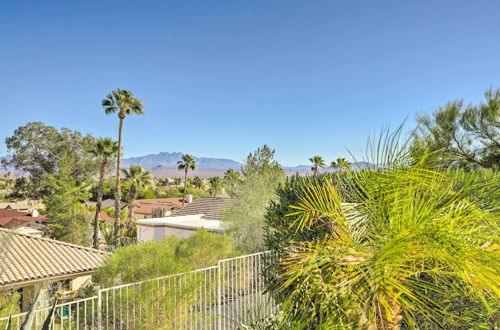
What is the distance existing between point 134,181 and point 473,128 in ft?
92.8

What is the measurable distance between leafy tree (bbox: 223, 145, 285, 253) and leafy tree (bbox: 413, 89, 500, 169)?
23.3ft

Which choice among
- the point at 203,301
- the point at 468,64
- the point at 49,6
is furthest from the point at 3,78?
the point at 468,64

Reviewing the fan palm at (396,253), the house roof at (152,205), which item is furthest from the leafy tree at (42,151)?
the fan palm at (396,253)

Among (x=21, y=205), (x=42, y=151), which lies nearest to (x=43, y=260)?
(x=42, y=151)

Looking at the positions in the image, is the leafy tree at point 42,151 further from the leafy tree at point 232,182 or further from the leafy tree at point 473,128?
the leafy tree at point 473,128

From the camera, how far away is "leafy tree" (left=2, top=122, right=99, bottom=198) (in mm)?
44188

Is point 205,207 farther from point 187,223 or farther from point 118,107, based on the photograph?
point 118,107

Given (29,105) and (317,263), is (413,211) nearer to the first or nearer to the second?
(317,263)

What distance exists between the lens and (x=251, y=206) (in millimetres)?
15570

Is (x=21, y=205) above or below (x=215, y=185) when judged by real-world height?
below

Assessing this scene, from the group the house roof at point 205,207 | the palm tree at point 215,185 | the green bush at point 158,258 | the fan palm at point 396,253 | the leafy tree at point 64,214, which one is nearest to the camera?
the fan palm at point 396,253

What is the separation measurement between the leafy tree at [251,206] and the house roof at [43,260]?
5.69 m

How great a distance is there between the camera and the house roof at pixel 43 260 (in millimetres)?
11375

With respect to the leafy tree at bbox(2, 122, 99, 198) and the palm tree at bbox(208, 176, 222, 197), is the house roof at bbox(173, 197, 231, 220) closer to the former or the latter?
the leafy tree at bbox(2, 122, 99, 198)
